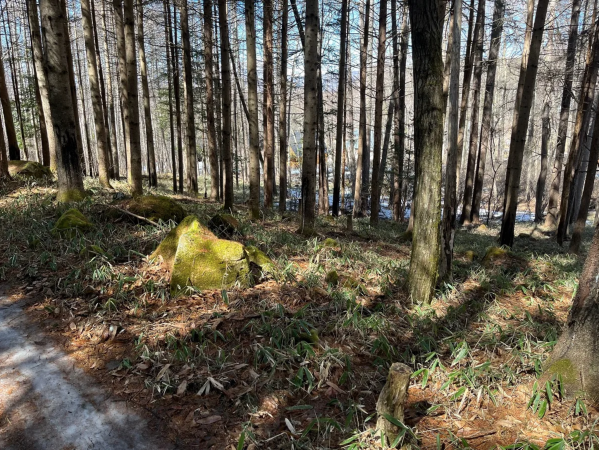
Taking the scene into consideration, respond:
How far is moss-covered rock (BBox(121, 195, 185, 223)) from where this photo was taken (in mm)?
6691

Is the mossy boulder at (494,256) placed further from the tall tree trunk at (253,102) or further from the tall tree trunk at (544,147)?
the tall tree trunk at (544,147)

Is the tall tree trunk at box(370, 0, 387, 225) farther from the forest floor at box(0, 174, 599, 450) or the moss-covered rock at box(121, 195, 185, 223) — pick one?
the moss-covered rock at box(121, 195, 185, 223)

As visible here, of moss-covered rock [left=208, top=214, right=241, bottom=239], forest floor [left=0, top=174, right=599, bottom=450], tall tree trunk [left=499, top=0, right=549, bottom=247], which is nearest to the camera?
forest floor [left=0, top=174, right=599, bottom=450]

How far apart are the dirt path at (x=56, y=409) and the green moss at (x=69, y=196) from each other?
4.36 metres

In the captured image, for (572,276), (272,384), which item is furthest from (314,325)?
→ (572,276)

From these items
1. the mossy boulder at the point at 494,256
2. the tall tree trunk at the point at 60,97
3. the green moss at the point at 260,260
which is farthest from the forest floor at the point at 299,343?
the tall tree trunk at the point at 60,97

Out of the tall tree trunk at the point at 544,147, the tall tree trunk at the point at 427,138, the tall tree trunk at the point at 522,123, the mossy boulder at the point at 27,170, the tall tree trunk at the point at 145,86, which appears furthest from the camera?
the tall tree trunk at the point at 544,147

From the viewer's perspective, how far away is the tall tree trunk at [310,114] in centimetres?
674

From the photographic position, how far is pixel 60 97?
6.80m

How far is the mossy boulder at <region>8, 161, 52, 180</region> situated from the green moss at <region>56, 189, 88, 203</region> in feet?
12.3

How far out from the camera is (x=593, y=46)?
9.86 m

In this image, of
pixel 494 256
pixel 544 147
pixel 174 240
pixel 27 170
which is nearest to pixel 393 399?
pixel 174 240

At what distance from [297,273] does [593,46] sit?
1117 centimetres

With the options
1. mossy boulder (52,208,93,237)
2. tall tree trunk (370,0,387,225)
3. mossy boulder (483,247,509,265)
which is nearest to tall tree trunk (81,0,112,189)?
mossy boulder (52,208,93,237)
